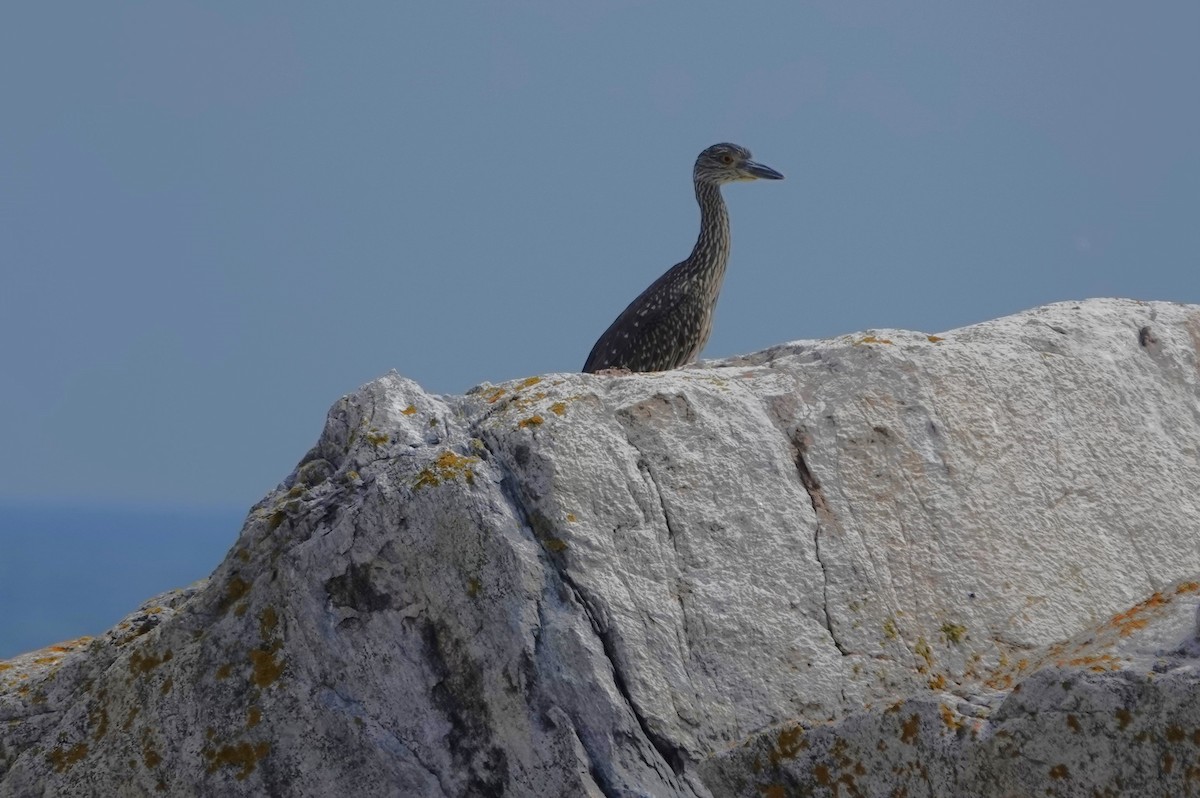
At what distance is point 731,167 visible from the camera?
11.9 m

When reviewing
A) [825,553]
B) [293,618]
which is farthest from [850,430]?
[293,618]

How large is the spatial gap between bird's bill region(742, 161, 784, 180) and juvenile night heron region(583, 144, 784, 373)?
42 centimetres

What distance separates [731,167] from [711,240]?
87 centimetres

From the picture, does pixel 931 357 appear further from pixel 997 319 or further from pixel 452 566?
pixel 452 566

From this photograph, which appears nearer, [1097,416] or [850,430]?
[850,430]

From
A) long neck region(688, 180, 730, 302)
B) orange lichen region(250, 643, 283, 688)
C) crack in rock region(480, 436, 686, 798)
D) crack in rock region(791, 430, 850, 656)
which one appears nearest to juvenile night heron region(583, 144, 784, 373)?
long neck region(688, 180, 730, 302)

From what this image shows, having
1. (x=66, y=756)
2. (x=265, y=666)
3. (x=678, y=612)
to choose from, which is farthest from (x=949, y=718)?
(x=66, y=756)

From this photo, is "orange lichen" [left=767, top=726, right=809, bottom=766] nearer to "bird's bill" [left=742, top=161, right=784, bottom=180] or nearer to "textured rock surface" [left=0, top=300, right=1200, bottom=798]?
"textured rock surface" [left=0, top=300, right=1200, bottom=798]

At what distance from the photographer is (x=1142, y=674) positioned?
4.53 metres

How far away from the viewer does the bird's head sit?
11836mm

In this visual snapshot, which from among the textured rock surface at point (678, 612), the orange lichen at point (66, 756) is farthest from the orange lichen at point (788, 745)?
the orange lichen at point (66, 756)

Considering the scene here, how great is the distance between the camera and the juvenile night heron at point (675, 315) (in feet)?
34.5

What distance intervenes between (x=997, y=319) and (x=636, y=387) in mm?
2261

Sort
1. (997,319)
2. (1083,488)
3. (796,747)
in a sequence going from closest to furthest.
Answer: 1. (796,747)
2. (1083,488)
3. (997,319)
